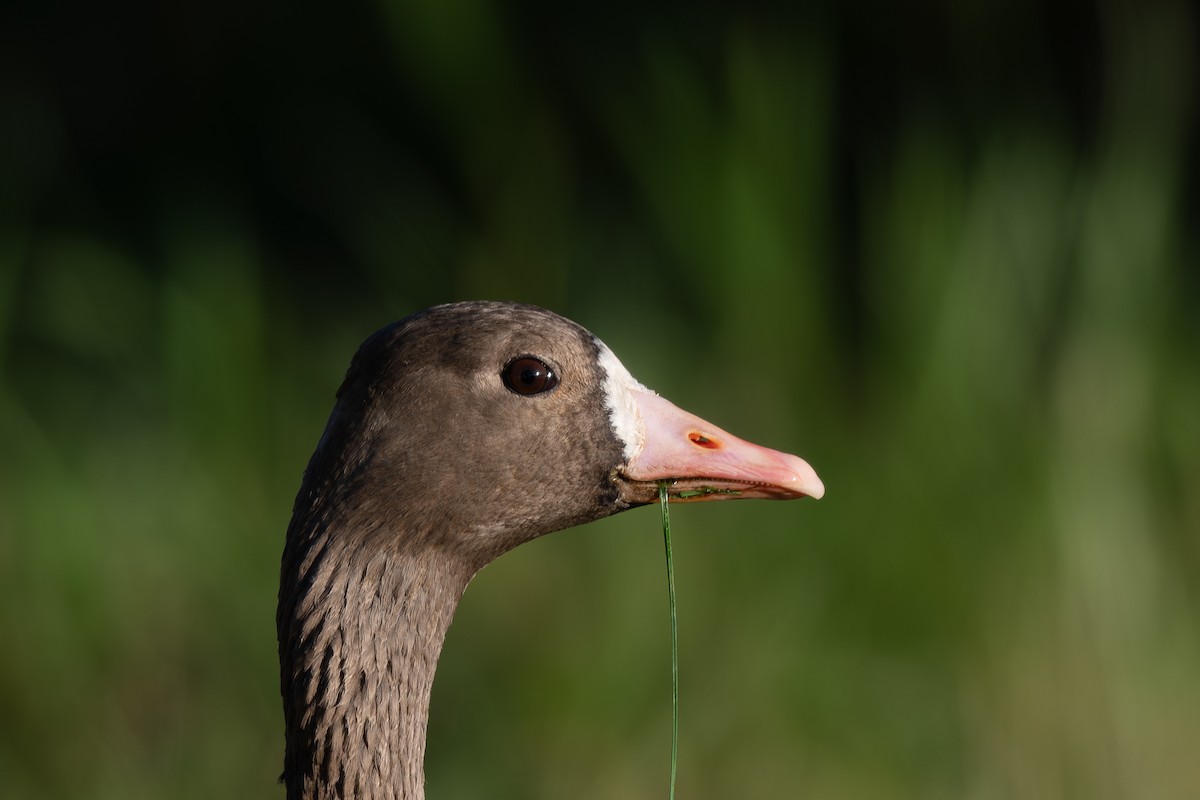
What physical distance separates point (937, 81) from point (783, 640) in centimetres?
198

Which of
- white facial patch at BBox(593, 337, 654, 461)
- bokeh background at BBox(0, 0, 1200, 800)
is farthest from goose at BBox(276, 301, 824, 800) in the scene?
bokeh background at BBox(0, 0, 1200, 800)

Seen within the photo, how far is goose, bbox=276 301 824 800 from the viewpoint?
7.27 feet

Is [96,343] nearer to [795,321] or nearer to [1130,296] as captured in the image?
[795,321]

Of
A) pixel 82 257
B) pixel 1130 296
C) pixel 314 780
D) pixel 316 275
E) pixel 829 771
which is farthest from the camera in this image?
pixel 316 275

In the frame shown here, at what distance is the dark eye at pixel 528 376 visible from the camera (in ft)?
7.60

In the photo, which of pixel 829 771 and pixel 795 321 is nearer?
pixel 829 771

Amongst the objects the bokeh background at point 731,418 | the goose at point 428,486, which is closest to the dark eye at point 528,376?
the goose at point 428,486

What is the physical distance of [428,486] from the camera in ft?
7.45

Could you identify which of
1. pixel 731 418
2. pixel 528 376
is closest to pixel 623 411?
pixel 528 376

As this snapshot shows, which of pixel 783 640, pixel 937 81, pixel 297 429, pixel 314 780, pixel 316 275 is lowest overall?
pixel 314 780

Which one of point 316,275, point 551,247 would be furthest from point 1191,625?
point 316,275

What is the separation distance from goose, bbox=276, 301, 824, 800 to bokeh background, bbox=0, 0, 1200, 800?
1929 mm

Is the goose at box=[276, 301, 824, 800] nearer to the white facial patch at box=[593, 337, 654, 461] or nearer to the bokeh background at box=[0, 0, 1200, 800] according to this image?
the white facial patch at box=[593, 337, 654, 461]

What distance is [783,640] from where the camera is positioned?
14.0 feet
